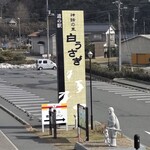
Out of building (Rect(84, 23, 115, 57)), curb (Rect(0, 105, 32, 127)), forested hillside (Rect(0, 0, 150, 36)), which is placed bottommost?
curb (Rect(0, 105, 32, 127))

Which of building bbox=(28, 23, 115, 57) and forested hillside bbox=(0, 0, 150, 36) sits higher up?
forested hillside bbox=(0, 0, 150, 36)

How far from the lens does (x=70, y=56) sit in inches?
827

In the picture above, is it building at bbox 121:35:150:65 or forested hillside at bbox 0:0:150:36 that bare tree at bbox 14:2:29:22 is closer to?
forested hillside at bbox 0:0:150:36

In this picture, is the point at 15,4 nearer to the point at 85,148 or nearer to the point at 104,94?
the point at 104,94

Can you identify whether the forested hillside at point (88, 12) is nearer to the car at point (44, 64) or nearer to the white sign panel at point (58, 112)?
the car at point (44, 64)

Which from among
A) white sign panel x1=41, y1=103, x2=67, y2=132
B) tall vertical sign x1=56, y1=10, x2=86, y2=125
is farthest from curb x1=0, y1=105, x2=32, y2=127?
tall vertical sign x1=56, y1=10, x2=86, y2=125

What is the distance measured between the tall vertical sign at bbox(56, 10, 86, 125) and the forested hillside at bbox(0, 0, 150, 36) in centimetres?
7626

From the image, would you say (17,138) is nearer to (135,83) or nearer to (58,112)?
(58,112)

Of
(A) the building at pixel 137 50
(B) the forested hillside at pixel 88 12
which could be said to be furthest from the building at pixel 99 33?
(A) the building at pixel 137 50

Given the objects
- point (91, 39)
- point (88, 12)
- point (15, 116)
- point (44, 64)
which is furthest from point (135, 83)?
point (88, 12)

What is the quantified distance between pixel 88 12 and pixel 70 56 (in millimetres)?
94522

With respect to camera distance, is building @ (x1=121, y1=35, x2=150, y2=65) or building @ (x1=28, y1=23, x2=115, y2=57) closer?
building @ (x1=121, y1=35, x2=150, y2=65)

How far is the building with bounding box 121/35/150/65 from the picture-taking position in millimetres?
58594

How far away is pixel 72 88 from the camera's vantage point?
21.1 meters
